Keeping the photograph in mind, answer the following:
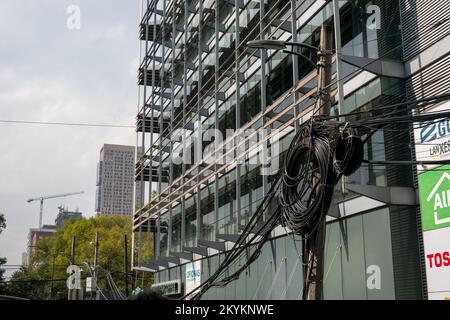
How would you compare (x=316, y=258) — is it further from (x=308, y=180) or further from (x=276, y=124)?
(x=276, y=124)

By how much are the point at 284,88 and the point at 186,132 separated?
1279cm

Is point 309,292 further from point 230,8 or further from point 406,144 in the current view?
point 230,8

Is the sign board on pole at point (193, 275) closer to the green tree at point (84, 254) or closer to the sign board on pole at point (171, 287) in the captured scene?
the sign board on pole at point (171, 287)

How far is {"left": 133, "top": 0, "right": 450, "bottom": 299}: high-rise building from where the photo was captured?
1570 centimetres

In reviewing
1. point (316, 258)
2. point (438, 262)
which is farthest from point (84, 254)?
point (316, 258)

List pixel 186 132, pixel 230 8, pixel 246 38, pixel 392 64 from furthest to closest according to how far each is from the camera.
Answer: pixel 186 132
pixel 230 8
pixel 246 38
pixel 392 64

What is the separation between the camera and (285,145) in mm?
21875

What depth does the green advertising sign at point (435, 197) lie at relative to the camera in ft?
45.7

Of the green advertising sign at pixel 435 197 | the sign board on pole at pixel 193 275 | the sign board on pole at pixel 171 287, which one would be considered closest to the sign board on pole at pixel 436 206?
the green advertising sign at pixel 435 197

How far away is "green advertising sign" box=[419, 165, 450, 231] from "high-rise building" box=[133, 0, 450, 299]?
3.11 ft

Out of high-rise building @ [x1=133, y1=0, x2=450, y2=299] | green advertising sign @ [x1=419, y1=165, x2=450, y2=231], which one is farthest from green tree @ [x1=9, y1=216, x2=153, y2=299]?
green advertising sign @ [x1=419, y1=165, x2=450, y2=231]

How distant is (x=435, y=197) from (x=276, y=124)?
9104mm

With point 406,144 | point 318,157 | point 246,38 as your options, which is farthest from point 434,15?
point 246,38

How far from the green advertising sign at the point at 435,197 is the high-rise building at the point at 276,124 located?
0.95 metres
